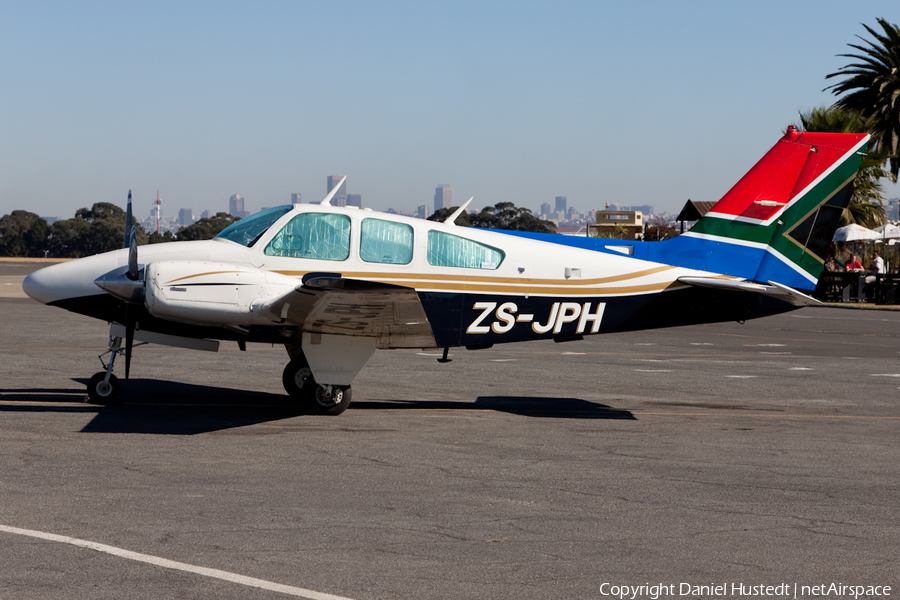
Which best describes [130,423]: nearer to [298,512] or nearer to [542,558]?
[298,512]

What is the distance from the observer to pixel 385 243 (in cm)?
1033

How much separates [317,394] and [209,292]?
1.92 metres

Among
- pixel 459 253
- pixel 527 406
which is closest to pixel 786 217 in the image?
pixel 527 406

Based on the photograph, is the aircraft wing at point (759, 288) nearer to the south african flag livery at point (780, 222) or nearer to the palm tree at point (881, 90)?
the south african flag livery at point (780, 222)

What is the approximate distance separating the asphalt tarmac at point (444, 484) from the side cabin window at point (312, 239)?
2.02m

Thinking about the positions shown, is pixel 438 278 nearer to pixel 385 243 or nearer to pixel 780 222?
pixel 385 243

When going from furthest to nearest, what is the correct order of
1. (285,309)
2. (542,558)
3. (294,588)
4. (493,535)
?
1. (285,309)
2. (493,535)
3. (542,558)
4. (294,588)

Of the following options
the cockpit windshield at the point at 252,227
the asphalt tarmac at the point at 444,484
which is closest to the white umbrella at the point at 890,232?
the asphalt tarmac at the point at 444,484

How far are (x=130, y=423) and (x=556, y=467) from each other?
16.1 ft

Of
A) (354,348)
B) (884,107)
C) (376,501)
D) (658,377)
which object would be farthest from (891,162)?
(376,501)

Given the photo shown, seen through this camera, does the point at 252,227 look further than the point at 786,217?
No

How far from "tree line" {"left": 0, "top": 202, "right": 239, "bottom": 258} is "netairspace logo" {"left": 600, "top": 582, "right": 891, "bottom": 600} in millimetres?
70427

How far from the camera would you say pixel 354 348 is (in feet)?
33.9

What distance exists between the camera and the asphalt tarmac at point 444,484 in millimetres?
5121
